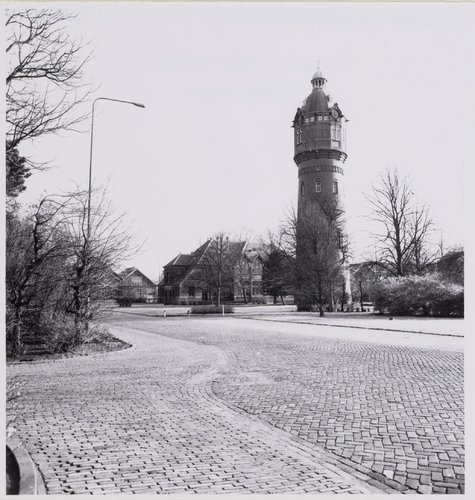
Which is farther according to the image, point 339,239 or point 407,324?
point 339,239

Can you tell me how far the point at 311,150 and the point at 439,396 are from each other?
4333cm

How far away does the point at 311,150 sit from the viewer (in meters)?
49.5

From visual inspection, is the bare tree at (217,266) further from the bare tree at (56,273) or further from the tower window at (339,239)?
the bare tree at (56,273)

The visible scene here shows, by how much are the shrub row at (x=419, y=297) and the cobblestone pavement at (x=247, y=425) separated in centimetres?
2089

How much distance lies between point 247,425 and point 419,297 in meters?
29.4

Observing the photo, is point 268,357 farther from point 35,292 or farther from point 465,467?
point 465,467

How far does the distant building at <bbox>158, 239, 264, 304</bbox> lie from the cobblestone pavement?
50263mm

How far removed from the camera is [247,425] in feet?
22.3

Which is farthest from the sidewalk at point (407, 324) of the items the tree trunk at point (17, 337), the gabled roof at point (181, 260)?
the gabled roof at point (181, 260)

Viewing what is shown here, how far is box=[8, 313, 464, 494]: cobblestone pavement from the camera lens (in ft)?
15.9

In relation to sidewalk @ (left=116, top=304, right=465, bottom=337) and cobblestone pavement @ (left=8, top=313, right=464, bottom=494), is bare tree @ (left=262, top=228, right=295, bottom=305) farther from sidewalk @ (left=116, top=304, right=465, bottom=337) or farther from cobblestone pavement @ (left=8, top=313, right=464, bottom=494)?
cobblestone pavement @ (left=8, top=313, right=464, bottom=494)

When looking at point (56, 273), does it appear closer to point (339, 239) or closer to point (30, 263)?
point (30, 263)

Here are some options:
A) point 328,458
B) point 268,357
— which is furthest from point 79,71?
point 268,357

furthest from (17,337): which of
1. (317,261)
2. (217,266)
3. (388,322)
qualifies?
(217,266)
